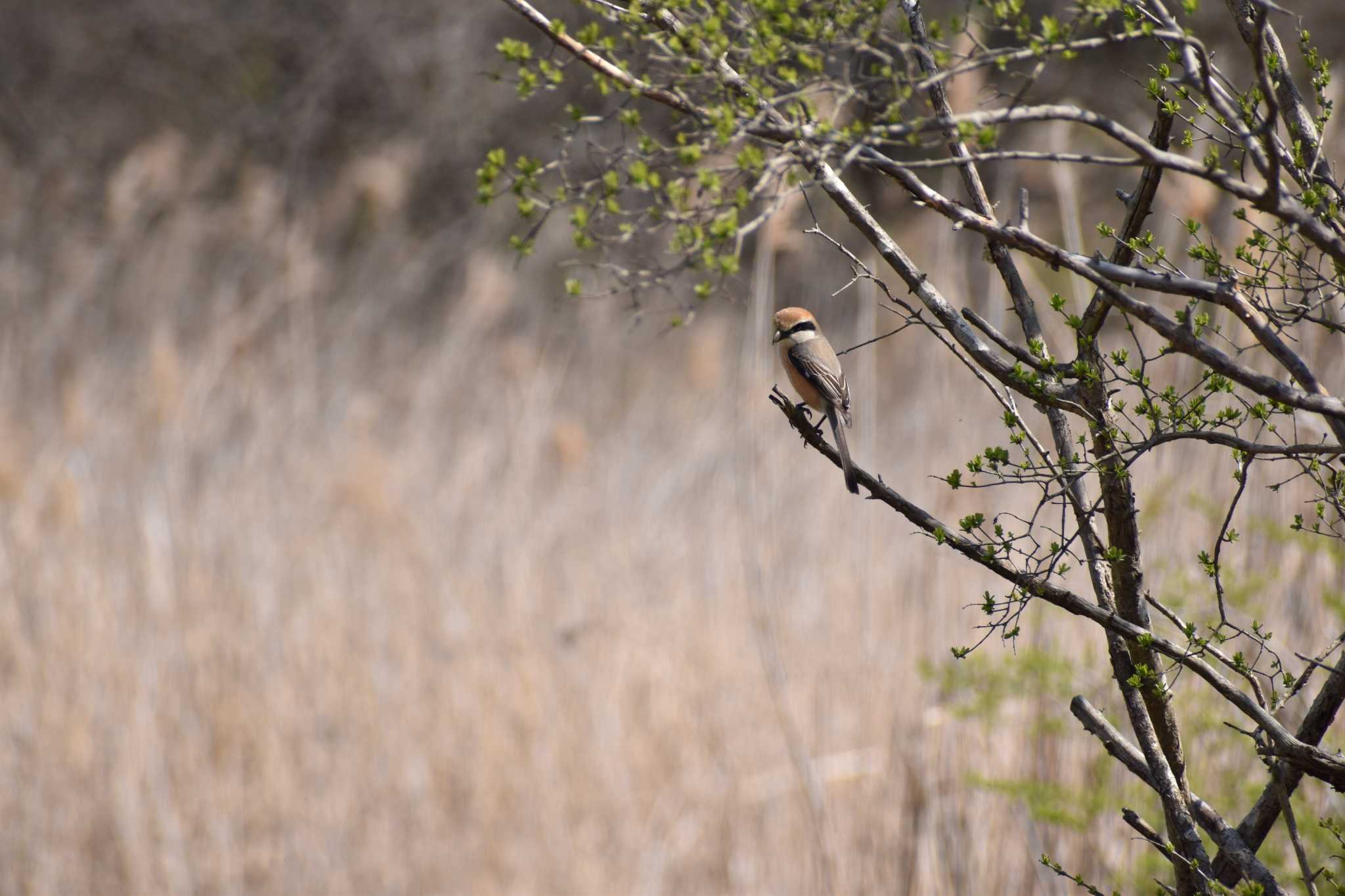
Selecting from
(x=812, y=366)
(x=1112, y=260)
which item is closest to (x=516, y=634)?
(x=812, y=366)

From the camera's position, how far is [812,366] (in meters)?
1.47

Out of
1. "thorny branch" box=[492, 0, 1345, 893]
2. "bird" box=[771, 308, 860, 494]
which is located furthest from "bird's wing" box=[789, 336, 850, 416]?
"thorny branch" box=[492, 0, 1345, 893]

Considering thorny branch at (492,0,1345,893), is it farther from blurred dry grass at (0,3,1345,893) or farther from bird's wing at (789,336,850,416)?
blurred dry grass at (0,3,1345,893)

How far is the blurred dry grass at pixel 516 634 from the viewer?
2023 millimetres

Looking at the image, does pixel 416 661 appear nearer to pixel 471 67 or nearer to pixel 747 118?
pixel 747 118

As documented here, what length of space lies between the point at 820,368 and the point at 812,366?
0.01m

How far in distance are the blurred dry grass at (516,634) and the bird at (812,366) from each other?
A: 335 mm

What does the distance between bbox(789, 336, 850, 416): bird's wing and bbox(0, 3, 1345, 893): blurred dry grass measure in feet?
1.18

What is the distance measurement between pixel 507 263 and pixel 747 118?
4.89 meters

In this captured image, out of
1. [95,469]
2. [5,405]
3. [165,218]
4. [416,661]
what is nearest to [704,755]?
[416,661]

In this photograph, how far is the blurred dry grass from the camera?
2.02 m

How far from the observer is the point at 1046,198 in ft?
24.3

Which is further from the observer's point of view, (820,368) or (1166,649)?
(820,368)

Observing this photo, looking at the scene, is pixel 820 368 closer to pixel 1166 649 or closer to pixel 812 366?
pixel 812 366
